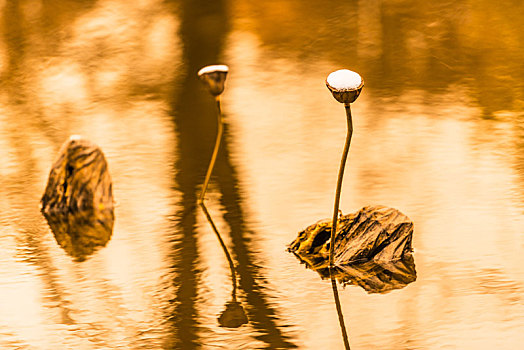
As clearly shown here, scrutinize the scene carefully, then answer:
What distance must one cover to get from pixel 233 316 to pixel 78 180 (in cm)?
89

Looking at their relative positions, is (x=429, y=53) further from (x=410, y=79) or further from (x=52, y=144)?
(x=52, y=144)

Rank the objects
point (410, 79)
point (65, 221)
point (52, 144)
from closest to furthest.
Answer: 1. point (65, 221)
2. point (52, 144)
3. point (410, 79)

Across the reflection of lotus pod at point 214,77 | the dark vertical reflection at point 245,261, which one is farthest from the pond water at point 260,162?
the reflection of lotus pod at point 214,77

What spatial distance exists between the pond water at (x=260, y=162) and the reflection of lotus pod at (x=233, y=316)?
23 mm

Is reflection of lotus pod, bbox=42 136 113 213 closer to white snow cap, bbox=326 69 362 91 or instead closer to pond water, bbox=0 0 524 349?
pond water, bbox=0 0 524 349

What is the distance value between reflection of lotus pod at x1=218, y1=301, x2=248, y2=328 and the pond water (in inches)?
0.9

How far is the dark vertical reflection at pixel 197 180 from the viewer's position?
7.13ft

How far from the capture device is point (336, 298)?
2244 millimetres

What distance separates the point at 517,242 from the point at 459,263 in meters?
0.21

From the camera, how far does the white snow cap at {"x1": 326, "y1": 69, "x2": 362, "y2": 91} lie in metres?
2.25

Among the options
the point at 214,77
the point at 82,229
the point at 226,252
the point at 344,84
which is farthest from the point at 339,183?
the point at 82,229

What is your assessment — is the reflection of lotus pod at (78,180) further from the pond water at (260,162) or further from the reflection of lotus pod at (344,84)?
the reflection of lotus pod at (344,84)

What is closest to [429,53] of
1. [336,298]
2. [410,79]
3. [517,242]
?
[410,79]

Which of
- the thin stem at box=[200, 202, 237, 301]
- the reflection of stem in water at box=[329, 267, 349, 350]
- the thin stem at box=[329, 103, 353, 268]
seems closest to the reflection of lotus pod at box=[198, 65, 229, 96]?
the thin stem at box=[200, 202, 237, 301]
